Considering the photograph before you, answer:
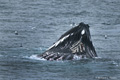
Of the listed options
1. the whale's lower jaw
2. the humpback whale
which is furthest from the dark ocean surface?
the humpback whale

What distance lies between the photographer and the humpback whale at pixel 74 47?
49.4m

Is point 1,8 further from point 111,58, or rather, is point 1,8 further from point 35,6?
point 111,58

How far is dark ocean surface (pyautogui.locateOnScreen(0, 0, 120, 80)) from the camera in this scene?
4534 centimetres

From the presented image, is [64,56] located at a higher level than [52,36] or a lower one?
higher

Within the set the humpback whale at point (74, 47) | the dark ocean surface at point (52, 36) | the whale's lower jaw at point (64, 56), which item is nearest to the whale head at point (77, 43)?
the humpback whale at point (74, 47)

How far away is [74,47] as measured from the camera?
49688 millimetres

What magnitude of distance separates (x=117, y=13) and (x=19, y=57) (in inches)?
1379

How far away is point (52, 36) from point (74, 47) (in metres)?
13.3

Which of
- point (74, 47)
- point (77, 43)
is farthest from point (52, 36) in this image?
point (77, 43)

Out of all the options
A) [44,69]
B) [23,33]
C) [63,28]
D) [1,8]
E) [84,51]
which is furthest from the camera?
[1,8]

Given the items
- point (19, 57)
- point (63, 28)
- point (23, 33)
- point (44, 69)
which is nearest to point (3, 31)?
point (23, 33)

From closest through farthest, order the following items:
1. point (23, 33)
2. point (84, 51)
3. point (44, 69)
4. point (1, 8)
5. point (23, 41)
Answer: point (44, 69)
point (84, 51)
point (23, 41)
point (23, 33)
point (1, 8)

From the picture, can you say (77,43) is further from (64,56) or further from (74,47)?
(64,56)

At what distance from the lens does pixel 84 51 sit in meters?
49.6
